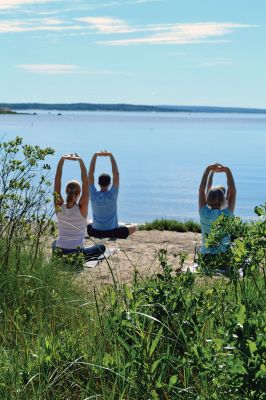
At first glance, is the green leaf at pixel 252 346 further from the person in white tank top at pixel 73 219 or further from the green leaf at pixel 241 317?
the person in white tank top at pixel 73 219

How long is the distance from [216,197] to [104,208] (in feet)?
9.05

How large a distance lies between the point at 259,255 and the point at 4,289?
2122mm

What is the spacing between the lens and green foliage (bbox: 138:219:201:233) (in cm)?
1347

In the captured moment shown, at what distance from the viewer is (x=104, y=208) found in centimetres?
1176

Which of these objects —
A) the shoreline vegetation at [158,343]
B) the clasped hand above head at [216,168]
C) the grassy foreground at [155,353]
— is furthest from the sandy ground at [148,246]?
the grassy foreground at [155,353]

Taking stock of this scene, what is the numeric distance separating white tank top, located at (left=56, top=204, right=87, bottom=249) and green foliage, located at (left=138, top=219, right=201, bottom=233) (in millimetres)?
3801

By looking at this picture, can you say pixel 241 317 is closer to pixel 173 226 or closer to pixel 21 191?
pixel 21 191

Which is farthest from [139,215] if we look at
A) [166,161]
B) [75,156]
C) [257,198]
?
[166,161]

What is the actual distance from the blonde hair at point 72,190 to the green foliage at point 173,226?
384 centimetres

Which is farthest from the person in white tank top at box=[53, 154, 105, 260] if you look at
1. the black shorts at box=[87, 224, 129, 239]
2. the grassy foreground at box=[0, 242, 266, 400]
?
the grassy foreground at box=[0, 242, 266, 400]

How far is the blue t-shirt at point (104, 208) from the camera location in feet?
38.3

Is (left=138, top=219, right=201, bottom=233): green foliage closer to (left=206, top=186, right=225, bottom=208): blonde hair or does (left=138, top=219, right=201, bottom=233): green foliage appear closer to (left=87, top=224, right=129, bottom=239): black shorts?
(left=87, top=224, right=129, bottom=239): black shorts

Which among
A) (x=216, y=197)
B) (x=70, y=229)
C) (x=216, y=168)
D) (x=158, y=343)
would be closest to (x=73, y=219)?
(x=70, y=229)

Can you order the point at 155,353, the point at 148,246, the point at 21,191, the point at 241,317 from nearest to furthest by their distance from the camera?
1. the point at 241,317
2. the point at 155,353
3. the point at 21,191
4. the point at 148,246
